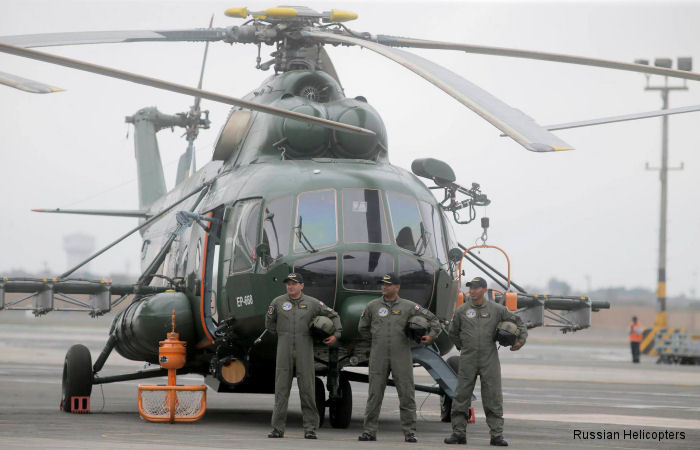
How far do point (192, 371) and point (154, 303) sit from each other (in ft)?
5.38

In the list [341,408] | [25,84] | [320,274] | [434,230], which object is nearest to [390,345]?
[320,274]

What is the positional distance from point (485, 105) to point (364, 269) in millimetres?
2882

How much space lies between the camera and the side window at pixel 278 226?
1138cm

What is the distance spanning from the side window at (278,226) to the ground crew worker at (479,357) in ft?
6.63

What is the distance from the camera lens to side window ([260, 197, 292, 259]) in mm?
11375

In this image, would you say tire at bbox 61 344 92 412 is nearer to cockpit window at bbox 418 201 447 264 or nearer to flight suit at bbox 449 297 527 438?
cockpit window at bbox 418 201 447 264

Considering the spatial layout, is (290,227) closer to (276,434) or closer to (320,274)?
(320,274)

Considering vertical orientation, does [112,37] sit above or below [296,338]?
above

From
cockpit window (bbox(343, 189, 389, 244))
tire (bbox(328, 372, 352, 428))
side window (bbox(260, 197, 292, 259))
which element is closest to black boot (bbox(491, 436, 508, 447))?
tire (bbox(328, 372, 352, 428))

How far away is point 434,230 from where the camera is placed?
12.0 meters

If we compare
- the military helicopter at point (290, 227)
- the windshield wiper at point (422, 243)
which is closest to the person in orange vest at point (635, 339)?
the military helicopter at point (290, 227)

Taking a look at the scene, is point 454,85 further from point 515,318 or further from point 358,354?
point 358,354

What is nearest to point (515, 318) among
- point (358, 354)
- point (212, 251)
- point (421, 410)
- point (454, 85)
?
point (358, 354)

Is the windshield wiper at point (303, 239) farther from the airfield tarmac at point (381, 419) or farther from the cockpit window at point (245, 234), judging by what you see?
the airfield tarmac at point (381, 419)
